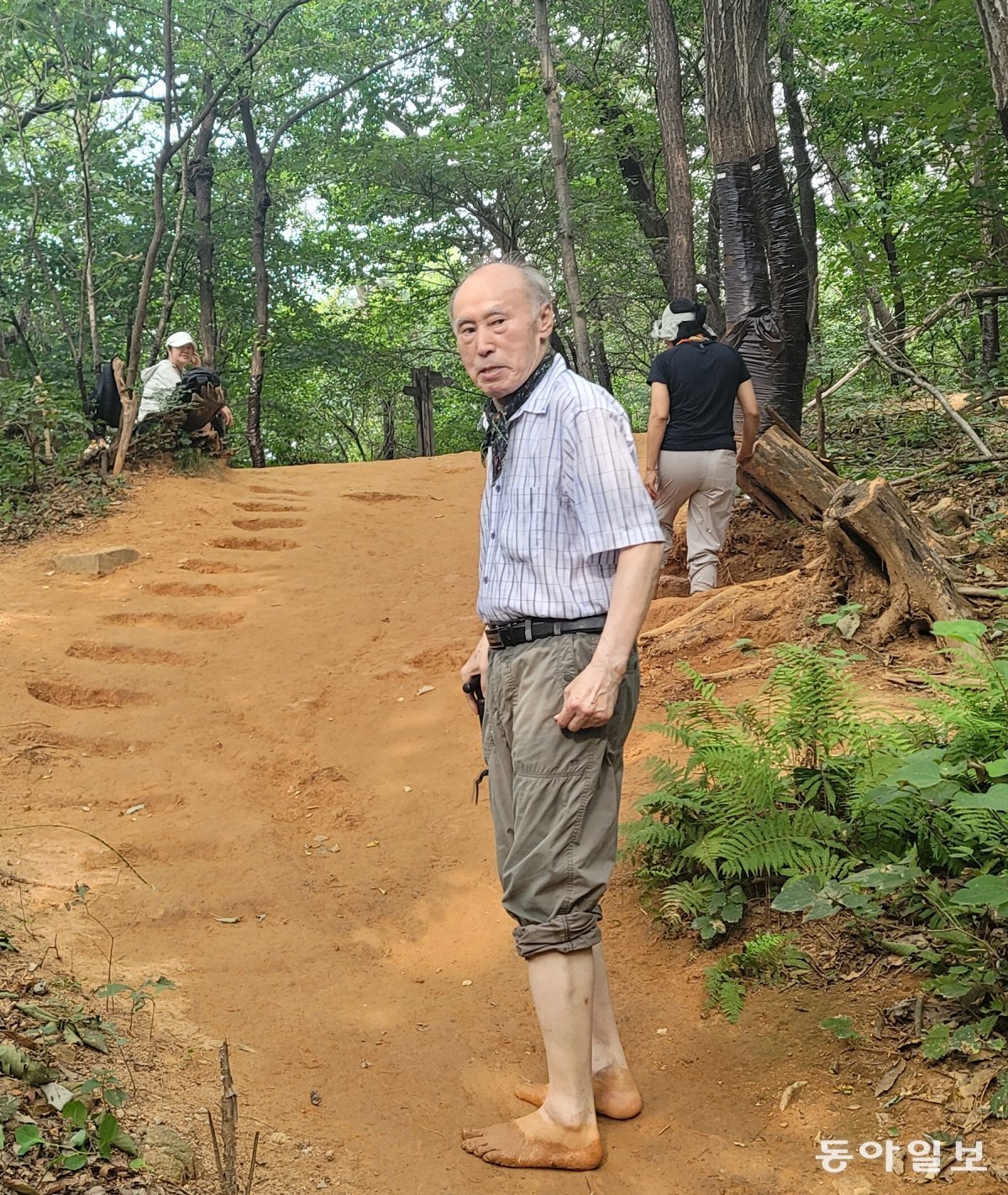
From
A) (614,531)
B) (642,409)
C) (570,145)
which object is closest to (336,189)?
(570,145)

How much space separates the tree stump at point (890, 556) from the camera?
506 centimetres

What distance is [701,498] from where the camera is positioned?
6582 mm

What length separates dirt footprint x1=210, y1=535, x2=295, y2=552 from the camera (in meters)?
9.63

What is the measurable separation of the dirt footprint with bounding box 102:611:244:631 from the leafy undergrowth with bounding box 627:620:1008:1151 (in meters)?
4.65

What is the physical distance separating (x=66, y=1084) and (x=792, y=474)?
234 inches

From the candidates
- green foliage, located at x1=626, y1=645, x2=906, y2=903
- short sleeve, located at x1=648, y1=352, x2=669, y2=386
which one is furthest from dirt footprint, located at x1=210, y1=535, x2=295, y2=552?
green foliage, located at x1=626, y1=645, x2=906, y2=903

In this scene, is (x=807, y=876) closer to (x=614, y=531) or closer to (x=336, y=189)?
(x=614, y=531)

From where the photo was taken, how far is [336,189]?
2009 cm

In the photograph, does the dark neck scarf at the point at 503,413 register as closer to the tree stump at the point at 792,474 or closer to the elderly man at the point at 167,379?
the tree stump at the point at 792,474

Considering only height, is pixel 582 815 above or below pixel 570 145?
below

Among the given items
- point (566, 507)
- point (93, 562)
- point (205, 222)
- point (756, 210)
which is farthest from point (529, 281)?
point (205, 222)

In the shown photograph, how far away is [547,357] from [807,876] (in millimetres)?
1690

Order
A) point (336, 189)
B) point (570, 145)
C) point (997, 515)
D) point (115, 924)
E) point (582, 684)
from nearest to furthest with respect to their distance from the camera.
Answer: point (582, 684) → point (115, 924) → point (997, 515) → point (570, 145) → point (336, 189)

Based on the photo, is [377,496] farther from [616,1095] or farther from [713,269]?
[616,1095]
